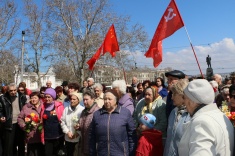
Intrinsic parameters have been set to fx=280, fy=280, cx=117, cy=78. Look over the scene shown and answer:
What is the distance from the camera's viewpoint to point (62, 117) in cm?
552

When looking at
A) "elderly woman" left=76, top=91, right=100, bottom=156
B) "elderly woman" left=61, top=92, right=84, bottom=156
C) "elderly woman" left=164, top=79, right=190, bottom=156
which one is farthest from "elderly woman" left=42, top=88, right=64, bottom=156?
"elderly woman" left=164, top=79, right=190, bottom=156

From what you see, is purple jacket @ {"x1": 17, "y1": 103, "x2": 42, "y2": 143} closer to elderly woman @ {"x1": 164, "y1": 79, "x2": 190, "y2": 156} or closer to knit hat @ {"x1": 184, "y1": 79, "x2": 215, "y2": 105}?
elderly woman @ {"x1": 164, "y1": 79, "x2": 190, "y2": 156}

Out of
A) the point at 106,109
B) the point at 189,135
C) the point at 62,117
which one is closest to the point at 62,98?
the point at 62,117

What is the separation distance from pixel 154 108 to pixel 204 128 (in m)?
2.51

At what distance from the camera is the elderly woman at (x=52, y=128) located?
571 cm

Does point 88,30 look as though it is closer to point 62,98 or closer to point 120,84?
point 62,98

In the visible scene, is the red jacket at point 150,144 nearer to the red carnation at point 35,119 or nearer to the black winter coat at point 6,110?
the red carnation at point 35,119

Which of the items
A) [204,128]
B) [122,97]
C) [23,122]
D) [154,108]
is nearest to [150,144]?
[154,108]

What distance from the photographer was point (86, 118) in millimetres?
4910

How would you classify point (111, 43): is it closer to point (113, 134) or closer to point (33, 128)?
point (33, 128)

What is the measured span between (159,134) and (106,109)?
898 mm

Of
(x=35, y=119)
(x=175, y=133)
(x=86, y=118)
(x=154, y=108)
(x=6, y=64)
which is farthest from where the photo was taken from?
(x=6, y=64)

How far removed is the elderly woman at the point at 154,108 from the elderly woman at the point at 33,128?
217 centimetres

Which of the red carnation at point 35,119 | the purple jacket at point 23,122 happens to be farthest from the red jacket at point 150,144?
the purple jacket at point 23,122
